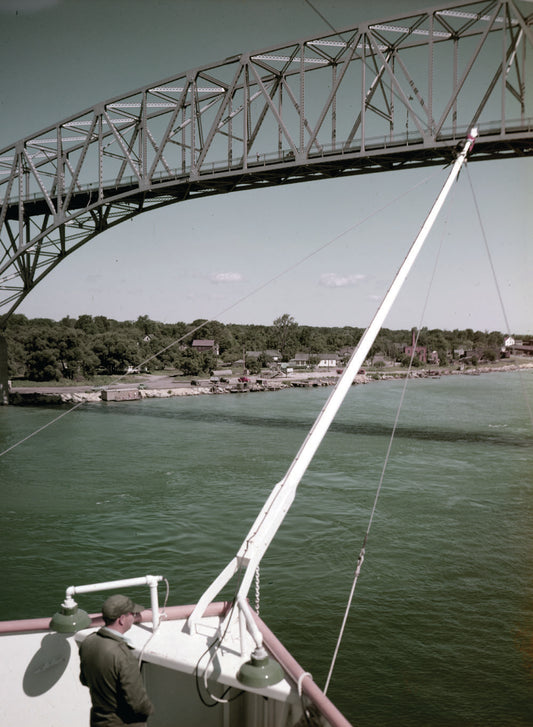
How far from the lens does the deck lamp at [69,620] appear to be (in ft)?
14.5

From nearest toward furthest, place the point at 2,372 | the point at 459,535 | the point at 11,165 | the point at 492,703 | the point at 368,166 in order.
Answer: the point at 492,703
the point at 459,535
the point at 368,166
the point at 11,165
the point at 2,372

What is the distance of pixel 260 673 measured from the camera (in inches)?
152

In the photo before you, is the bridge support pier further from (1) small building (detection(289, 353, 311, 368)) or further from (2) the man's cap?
A: (1) small building (detection(289, 353, 311, 368))

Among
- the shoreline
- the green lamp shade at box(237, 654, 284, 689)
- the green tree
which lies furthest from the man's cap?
the green tree

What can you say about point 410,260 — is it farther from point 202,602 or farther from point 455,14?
point 455,14

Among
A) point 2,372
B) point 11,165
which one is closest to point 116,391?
point 2,372

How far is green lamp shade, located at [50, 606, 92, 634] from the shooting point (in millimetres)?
4418

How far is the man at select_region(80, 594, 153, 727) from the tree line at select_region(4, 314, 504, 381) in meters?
4.26

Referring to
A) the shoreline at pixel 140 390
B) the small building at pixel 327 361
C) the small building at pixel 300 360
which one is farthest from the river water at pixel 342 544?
the small building at pixel 327 361

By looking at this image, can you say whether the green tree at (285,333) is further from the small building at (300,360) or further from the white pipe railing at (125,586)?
the white pipe railing at (125,586)

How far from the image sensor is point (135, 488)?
64.7 feet

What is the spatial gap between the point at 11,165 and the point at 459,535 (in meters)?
34.6

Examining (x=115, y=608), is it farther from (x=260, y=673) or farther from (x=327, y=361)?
(x=327, y=361)

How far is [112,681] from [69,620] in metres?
1.04
